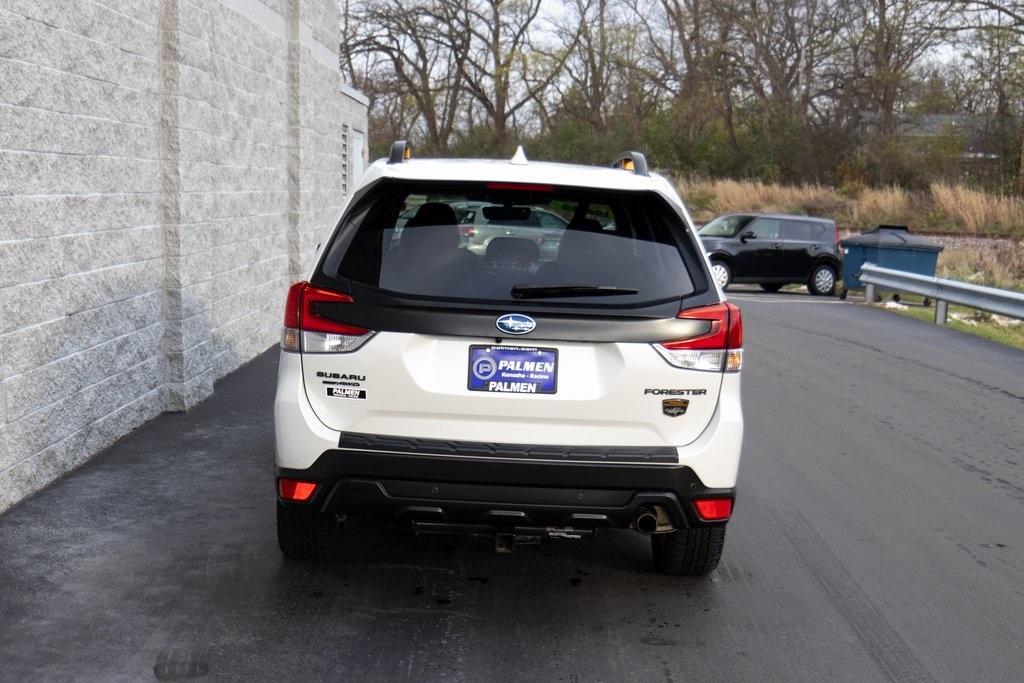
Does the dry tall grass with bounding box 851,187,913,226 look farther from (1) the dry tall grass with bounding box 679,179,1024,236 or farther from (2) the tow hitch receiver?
(2) the tow hitch receiver

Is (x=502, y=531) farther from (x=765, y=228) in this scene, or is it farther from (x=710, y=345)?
(x=765, y=228)

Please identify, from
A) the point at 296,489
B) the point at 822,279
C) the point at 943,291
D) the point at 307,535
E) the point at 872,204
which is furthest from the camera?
the point at 872,204

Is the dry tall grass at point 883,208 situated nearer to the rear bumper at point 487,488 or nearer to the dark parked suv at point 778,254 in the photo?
the dark parked suv at point 778,254

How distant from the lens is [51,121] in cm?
686

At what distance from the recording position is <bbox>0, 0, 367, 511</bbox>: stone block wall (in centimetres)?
649

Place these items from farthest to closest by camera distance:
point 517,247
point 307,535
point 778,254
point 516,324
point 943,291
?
point 778,254 → point 943,291 → point 307,535 → point 517,247 → point 516,324

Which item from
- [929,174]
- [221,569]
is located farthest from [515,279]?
[929,174]

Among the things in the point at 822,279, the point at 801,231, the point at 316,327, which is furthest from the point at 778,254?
the point at 316,327

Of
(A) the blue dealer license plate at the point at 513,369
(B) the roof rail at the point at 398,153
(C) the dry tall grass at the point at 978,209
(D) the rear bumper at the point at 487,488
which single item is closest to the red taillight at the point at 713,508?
(D) the rear bumper at the point at 487,488

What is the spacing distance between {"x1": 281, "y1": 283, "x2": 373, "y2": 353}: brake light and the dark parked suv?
70.9 feet

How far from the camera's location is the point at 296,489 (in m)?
4.91

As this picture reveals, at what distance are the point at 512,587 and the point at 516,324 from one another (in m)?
1.39

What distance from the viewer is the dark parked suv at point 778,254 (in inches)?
1029

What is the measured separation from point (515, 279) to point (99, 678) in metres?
2.06
